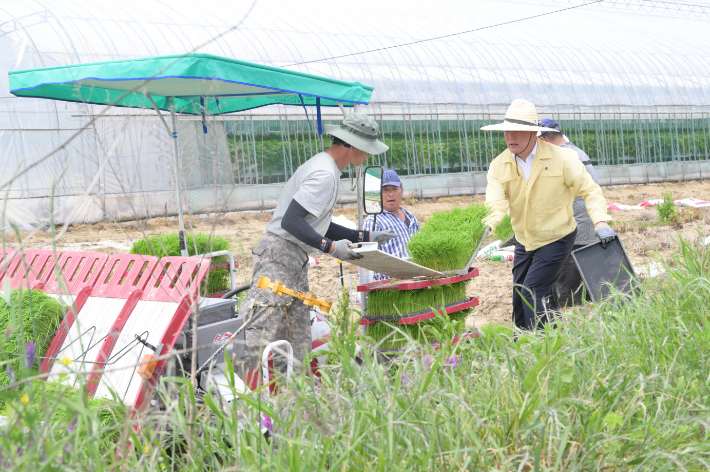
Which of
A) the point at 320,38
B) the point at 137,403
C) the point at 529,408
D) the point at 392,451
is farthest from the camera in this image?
the point at 320,38

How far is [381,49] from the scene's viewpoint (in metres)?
18.9

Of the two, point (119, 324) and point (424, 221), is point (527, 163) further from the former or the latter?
point (424, 221)

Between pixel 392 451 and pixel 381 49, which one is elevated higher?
pixel 381 49

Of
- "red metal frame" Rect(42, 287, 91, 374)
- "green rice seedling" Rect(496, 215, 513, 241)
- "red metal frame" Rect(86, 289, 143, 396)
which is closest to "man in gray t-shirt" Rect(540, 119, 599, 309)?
"green rice seedling" Rect(496, 215, 513, 241)

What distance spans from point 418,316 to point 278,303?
0.88 m

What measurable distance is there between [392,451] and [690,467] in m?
0.93

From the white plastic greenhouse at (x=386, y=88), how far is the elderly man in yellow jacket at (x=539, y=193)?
18.6ft

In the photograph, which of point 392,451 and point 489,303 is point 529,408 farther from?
point 489,303

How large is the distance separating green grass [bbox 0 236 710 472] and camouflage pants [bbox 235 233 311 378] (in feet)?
3.52

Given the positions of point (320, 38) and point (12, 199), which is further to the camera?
point (320, 38)

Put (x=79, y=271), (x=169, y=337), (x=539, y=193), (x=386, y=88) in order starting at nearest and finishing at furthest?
(x=169, y=337) < (x=79, y=271) < (x=539, y=193) < (x=386, y=88)

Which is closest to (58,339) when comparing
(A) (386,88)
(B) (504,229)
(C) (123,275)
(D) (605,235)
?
(C) (123,275)

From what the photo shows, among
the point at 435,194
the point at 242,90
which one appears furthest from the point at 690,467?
the point at 435,194

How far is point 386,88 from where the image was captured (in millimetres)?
17953
